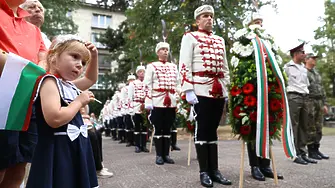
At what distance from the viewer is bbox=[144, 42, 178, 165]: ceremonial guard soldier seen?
18.9 ft

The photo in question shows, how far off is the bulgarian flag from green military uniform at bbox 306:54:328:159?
18.2ft

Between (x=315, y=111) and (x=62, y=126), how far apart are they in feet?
19.2

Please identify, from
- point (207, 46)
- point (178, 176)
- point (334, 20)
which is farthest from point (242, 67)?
point (334, 20)

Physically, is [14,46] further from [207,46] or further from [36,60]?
[207,46]

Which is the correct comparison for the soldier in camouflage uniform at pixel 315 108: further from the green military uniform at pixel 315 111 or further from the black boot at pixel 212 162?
the black boot at pixel 212 162

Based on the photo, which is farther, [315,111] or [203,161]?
[315,111]

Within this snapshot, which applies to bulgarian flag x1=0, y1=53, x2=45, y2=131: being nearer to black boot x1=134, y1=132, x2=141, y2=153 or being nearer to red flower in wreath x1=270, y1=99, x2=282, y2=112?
red flower in wreath x1=270, y1=99, x2=282, y2=112

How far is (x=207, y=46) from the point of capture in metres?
3.92

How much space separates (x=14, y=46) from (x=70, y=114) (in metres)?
0.69

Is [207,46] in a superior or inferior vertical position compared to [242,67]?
superior

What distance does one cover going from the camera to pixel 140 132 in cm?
838

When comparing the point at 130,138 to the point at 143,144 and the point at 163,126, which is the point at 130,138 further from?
the point at 163,126

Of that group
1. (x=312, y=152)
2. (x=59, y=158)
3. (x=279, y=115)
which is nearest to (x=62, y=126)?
(x=59, y=158)

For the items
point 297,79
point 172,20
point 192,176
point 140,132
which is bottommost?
point 192,176
